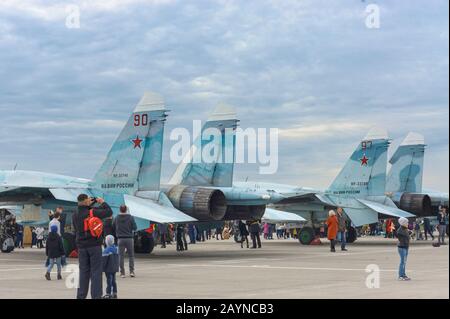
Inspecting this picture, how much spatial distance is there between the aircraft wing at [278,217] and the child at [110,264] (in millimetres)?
17692

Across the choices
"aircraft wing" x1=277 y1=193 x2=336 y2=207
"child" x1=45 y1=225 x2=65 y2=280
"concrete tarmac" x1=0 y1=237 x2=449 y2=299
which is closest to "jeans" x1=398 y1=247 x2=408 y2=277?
"concrete tarmac" x1=0 y1=237 x2=449 y2=299

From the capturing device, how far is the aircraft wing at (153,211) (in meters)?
20.2

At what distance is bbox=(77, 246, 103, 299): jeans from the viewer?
393 inches

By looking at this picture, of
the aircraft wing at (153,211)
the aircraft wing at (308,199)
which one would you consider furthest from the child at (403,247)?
the aircraft wing at (308,199)

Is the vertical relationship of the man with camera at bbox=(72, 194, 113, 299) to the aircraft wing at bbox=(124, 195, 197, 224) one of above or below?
below

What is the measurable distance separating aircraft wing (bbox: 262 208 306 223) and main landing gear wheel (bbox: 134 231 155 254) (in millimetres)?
6227

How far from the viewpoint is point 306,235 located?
31797 millimetres

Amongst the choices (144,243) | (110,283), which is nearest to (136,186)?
Result: (144,243)

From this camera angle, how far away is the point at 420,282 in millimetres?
13242

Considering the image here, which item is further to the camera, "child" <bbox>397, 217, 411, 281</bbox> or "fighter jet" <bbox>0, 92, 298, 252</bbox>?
"fighter jet" <bbox>0, 92, 298, 252</bbox>

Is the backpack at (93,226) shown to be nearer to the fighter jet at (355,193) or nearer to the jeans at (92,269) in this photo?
the jeans at (92,269)

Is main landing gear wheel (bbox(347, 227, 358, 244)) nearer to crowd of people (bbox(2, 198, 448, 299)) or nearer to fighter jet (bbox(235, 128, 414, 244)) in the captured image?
fighter jet (bbox(235, 128, 414, 244))
